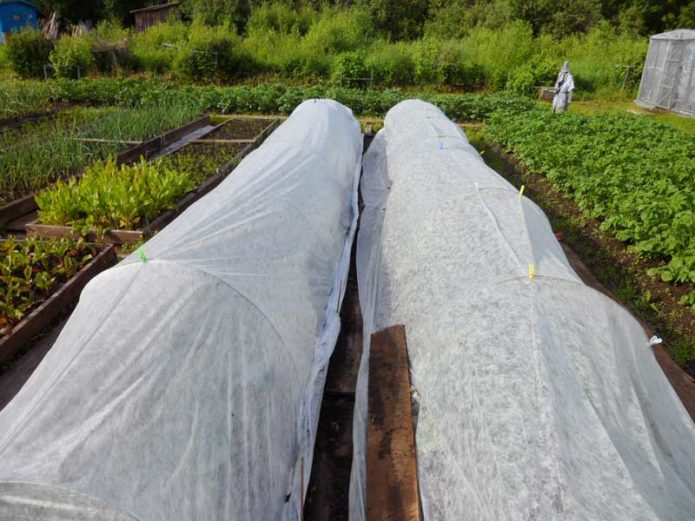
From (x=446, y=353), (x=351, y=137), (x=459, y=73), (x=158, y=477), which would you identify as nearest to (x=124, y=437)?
(x=158, y=477)

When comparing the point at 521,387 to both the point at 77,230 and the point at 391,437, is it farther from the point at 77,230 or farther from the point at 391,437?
the point at 77,230

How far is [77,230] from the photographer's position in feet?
15.0

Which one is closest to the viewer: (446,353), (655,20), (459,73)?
(446,353)

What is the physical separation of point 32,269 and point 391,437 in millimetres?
3381

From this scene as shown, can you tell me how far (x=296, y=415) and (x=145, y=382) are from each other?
881 millimetres

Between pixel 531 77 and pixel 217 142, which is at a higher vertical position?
pixel 531 77

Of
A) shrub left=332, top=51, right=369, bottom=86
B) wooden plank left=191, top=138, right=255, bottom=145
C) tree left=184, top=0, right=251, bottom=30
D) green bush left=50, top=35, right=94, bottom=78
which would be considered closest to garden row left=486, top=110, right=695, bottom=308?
wooden plank left=191, top=138, right=255, bottom=145

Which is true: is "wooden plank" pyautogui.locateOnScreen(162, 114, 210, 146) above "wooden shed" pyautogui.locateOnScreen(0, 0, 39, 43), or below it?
below

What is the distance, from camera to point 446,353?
7.54ft

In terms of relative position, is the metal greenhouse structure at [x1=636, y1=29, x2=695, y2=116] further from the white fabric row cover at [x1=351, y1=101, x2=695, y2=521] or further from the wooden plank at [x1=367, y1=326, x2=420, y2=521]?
the wooden plank at [x1=367, y1=326, x2=420, y2=521]

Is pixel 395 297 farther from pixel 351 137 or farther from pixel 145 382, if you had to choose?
pixel 351 137

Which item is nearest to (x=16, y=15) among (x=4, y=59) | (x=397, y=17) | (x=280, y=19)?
(x=4, y=59)

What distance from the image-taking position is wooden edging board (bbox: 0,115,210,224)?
520 cm

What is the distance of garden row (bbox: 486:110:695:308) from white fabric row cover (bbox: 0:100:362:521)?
3465 millimetres
